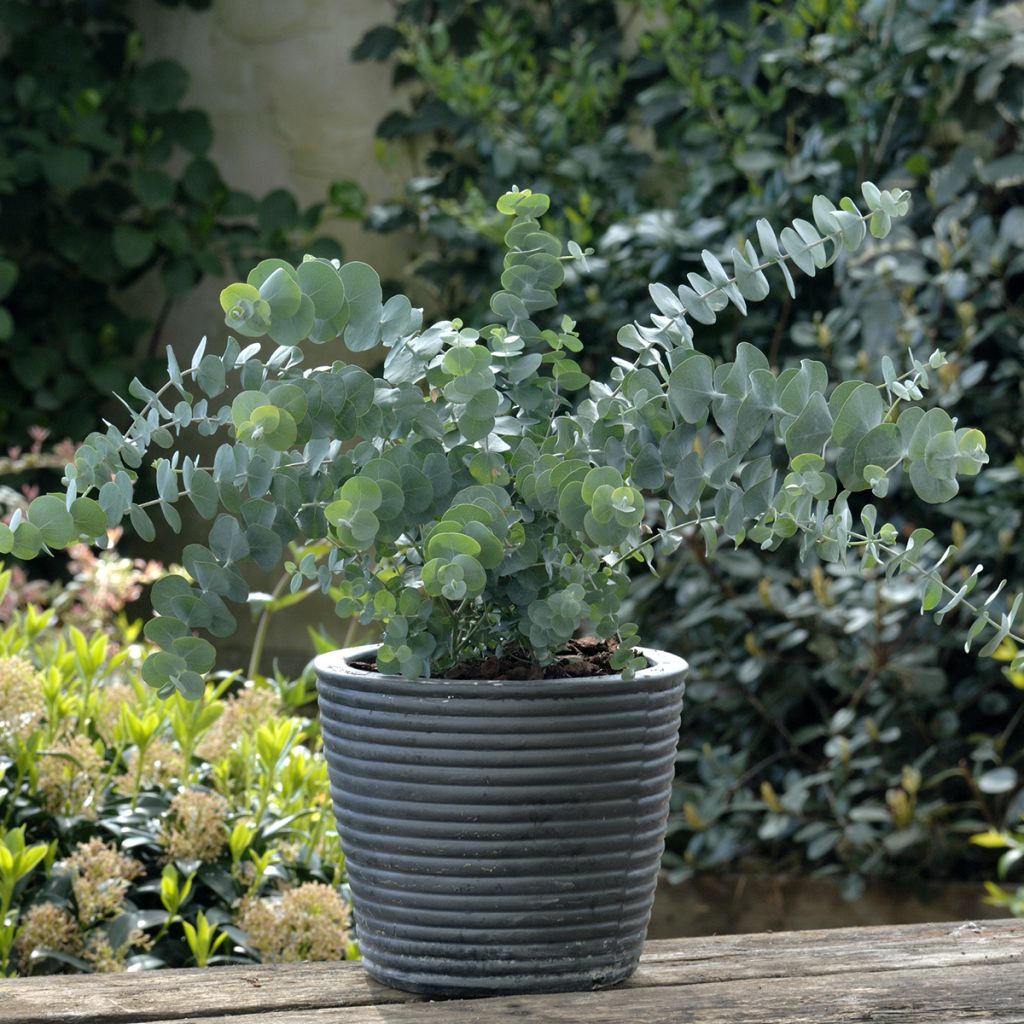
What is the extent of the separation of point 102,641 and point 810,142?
1717mm

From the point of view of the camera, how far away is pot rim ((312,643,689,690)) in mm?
746

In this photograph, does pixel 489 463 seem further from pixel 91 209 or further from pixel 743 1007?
pixel 91 209

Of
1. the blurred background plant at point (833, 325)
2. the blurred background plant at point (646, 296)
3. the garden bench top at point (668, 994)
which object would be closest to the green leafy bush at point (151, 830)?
the blurred background plant at point (646, 296)

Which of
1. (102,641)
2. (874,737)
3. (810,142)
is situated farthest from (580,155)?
(102,641)

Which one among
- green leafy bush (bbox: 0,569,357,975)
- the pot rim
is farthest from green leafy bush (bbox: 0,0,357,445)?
the pot rim

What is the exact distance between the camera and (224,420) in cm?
74

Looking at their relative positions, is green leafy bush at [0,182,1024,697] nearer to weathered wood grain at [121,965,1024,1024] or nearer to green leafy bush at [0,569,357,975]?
weathered wood grain at [121,965,1024,1024]

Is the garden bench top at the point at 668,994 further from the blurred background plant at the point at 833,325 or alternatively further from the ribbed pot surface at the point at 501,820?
the blurred background plant at the point at 833,325

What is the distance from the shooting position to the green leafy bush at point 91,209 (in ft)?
10.6

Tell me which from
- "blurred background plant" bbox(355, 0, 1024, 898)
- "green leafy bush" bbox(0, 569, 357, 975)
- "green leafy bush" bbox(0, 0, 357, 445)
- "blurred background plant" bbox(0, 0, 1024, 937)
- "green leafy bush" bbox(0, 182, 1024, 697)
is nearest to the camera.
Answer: "green leafy bush" bbox(0, 182, 1024, 697)

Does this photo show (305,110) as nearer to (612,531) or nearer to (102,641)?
(102,641)

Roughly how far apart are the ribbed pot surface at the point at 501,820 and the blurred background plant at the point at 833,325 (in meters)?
1.45

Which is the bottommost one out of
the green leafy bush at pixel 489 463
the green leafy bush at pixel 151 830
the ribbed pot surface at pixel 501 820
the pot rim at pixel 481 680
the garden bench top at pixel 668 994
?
the green leafy bush at pixel 151 830

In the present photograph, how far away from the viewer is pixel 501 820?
2.43 ft
